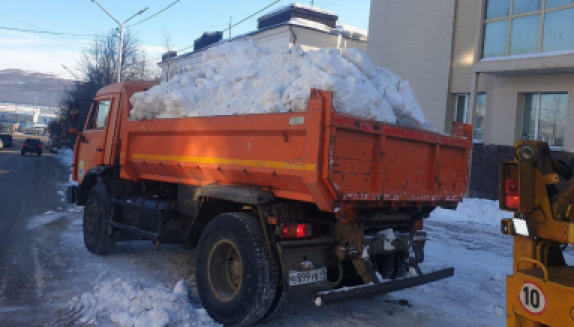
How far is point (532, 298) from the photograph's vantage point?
121 inches

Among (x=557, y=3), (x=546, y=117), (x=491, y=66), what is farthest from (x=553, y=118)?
(x=557, y=3)

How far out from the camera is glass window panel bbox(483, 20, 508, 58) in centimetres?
1495

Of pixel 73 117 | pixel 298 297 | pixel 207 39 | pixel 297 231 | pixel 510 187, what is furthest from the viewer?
pixel 207 39

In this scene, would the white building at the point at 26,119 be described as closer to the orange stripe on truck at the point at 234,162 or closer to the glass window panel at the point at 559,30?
the glass window panel at the point at 559,30

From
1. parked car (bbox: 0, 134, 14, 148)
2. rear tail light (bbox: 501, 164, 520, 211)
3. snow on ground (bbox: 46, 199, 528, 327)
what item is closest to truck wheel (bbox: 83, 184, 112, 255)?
snow on ground (bbox: 46, 199, 528, 327)

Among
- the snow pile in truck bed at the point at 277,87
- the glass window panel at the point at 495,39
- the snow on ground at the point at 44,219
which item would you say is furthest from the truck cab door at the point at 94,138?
the glass window panel at the point at 495,39

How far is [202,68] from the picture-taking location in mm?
6598

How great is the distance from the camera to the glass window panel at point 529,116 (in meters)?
15.0

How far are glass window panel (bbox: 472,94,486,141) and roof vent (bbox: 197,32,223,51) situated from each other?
20374 mm

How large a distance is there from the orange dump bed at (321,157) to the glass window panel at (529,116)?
1082cm

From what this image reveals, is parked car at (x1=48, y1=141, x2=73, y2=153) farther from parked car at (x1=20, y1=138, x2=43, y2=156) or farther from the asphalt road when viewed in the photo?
the asphalt road

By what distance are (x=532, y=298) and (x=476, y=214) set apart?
35.7 feet

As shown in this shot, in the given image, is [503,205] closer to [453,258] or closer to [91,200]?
[453,258]

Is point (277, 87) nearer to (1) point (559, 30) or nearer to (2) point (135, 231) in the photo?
(2) point (135, 231)
